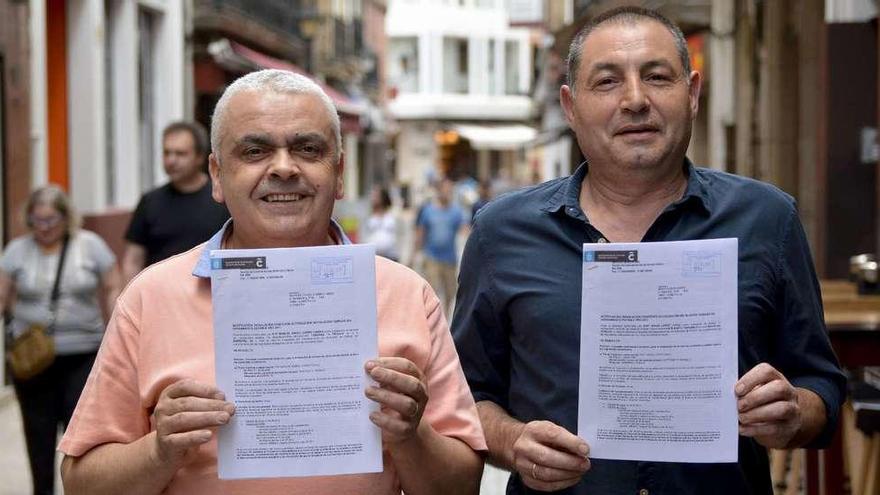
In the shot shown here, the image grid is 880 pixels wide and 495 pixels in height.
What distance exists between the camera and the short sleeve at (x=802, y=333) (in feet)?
11.9

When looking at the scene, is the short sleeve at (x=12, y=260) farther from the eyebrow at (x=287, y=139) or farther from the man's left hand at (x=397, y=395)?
the man's left hand at (x=397, y=395)

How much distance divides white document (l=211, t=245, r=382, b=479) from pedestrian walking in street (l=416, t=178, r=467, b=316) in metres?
15.4

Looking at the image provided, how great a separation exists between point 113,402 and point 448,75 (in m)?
67.2

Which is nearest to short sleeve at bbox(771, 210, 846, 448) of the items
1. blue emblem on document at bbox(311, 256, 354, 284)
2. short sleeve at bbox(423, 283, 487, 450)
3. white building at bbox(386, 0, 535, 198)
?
short sleeve at bbox(423, 283, 487, 450)

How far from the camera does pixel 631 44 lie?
3607mm

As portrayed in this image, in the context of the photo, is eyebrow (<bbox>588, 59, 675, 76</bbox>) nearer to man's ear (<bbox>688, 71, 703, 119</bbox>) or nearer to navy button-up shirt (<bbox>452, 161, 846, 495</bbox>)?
man's ear (<bbox>688, 71, 703, 119</bbox>)

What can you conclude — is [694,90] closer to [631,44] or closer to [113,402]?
[631,44]

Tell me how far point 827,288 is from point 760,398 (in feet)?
17.0

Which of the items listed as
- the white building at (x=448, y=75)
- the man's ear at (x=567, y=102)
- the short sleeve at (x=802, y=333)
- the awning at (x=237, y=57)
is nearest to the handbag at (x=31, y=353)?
the man's ear at (x=567, y=102)

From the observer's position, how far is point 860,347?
Answer: 6.33 m

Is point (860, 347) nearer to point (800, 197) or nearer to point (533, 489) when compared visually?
point (533, 489)

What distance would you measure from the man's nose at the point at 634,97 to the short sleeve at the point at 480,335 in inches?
21.3

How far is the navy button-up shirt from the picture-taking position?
357cm

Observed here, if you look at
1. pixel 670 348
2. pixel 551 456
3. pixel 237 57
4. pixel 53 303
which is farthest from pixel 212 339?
pixel 237 57
